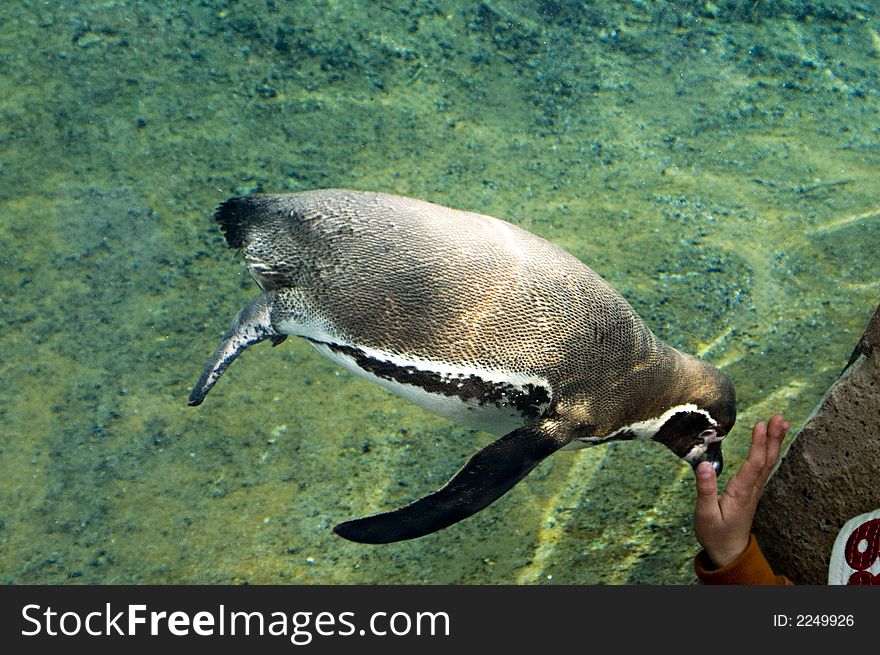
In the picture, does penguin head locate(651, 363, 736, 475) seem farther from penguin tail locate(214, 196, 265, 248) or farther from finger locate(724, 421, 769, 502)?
penguin tail locate(214, 196, 265, 248)

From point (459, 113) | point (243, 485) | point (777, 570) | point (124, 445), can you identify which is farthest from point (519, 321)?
point (459, 113)

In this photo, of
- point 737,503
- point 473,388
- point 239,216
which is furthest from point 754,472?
point 239,216

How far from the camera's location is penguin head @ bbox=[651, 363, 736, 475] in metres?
2.32

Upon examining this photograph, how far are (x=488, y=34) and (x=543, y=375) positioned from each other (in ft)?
10.9

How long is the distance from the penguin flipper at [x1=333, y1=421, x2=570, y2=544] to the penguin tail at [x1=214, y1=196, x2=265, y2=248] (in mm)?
1015

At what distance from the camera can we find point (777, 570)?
7.46 feet

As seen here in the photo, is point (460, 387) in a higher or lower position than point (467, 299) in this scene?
lower

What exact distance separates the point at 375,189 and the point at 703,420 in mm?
2140

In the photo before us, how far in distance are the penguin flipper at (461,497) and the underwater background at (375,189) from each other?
0.55m

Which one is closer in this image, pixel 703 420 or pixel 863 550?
pixel 863 550

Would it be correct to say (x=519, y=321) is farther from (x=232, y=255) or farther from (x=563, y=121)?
(x=563, y=121)

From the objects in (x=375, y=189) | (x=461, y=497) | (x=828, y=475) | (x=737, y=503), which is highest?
(x=828, y=475)

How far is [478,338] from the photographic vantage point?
212 centimetres

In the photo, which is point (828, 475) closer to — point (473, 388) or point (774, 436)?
point (774, 436)
